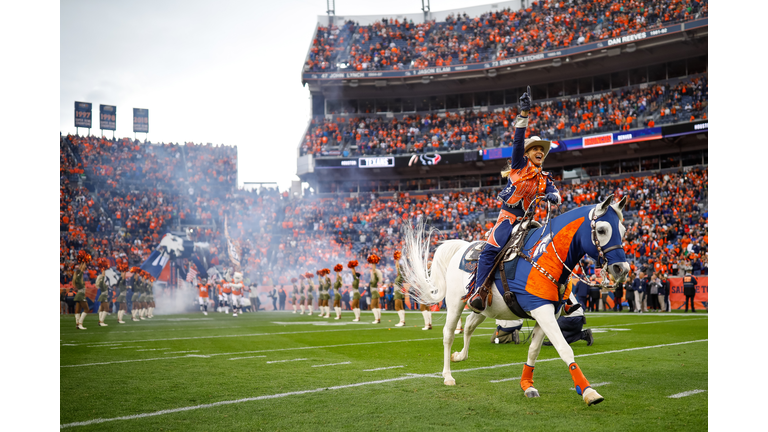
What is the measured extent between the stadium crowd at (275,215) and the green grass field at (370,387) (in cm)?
1725

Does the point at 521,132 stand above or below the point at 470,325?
above

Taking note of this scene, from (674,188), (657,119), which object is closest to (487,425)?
(674,188)

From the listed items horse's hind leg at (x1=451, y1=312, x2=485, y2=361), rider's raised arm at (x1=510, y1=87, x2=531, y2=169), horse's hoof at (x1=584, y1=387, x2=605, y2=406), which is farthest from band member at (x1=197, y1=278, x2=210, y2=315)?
horse's hoof at (x1=584, y1=387, x2=605, y2=406)

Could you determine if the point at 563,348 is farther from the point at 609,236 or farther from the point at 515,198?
the point at 515,198

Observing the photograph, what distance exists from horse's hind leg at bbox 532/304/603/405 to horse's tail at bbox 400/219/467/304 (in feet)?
6.51

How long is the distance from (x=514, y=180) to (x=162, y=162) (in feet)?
122

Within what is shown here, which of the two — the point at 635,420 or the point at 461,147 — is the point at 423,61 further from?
the point at 635,420

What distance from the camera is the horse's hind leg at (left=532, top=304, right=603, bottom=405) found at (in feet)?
16.5

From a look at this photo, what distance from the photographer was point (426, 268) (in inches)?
317

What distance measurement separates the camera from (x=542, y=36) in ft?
121

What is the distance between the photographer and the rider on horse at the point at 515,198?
6055 millimetres

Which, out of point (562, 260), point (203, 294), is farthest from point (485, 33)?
point (562, 260)

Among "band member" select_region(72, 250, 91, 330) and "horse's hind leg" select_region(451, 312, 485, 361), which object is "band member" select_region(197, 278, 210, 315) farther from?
"horse's hind leg" select_region(451, 312, 485, 361)

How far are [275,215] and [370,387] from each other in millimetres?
31167
